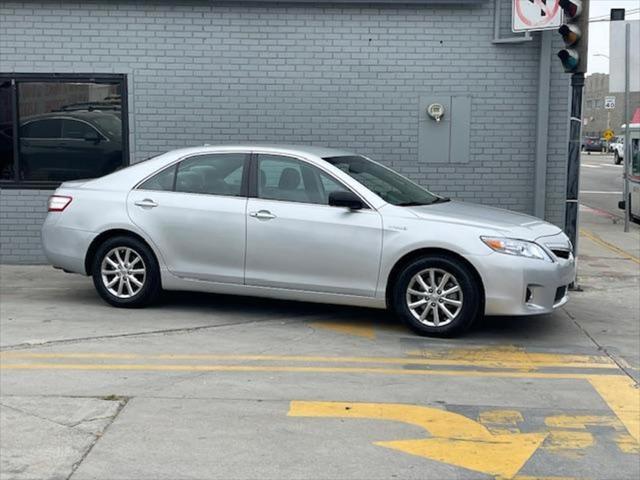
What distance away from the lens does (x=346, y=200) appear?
24.8 ft

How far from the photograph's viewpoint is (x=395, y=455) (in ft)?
15.7

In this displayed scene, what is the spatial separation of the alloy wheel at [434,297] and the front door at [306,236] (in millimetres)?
375

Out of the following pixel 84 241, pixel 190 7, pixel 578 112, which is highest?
pixel 190 7

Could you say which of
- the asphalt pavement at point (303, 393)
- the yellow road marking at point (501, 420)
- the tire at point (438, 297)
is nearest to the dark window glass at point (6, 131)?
the asphalt pavement at point (303, 393)

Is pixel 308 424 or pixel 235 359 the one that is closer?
pixel 308 424

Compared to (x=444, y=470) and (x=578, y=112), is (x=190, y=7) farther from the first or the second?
(x=444, y=470)

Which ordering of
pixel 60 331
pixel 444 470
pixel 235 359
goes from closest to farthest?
pixel 444 470 → pixel 235 359 → pixel 60 331

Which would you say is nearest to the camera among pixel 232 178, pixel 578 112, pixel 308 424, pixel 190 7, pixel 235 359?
pixel 308 424

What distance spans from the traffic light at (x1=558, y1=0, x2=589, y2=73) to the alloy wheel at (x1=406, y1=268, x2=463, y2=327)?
3.39 meters

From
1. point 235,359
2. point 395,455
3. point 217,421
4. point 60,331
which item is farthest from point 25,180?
point 395,455

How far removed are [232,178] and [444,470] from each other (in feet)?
13.9

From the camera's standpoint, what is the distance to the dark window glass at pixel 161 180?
827cm

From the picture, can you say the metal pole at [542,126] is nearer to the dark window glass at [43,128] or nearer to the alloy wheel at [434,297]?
the alloy wheel at [434,297]

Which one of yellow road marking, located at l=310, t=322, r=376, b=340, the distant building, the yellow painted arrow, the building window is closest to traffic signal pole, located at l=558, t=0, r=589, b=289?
yellow road marking, located at l=310, t=322, r=376, b=340
